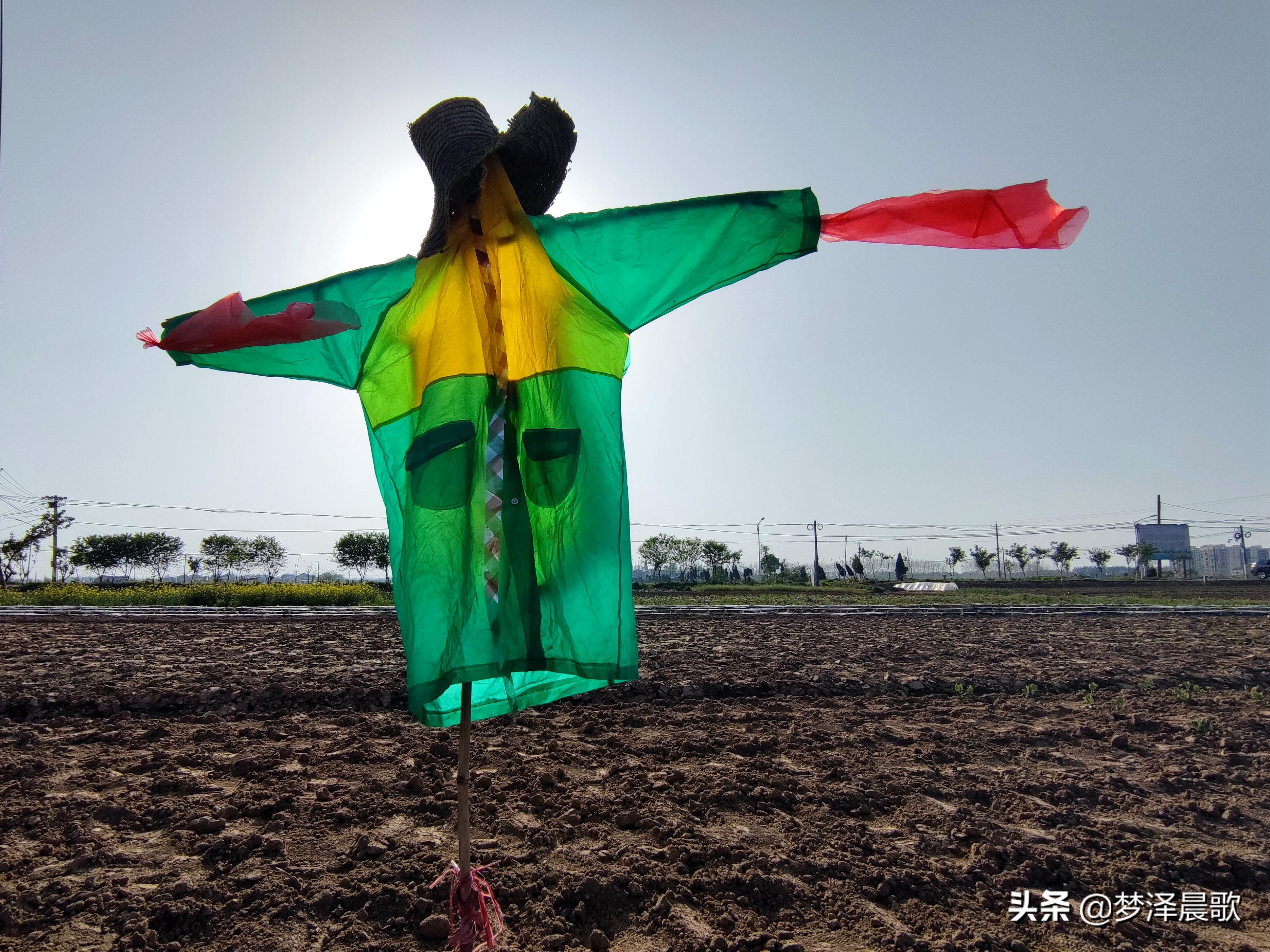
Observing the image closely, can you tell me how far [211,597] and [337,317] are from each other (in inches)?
771

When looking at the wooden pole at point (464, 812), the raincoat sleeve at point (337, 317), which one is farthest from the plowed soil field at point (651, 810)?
the raincoat sleeve at point (337, 317)

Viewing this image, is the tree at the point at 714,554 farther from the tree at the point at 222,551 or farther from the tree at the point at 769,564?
the tree at the point at 222,551

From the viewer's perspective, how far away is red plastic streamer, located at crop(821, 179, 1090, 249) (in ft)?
6.24

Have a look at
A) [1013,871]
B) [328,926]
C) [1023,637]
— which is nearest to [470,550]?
[328,926]

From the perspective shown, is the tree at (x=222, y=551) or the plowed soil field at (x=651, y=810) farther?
the tree at (x=222, y=551)

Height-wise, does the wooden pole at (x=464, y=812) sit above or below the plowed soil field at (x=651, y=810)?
above

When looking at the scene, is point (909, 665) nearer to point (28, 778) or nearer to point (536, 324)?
point (536, 324)

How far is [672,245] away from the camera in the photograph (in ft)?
6.36

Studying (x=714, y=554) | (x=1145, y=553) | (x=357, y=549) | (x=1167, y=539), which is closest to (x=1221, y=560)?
(x=1167, y=539)

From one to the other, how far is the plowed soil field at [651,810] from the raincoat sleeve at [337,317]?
167cm

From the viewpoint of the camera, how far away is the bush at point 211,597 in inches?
703

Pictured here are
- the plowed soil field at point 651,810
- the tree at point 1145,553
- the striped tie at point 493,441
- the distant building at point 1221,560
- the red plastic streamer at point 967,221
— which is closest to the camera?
the striped tie at point 493,441

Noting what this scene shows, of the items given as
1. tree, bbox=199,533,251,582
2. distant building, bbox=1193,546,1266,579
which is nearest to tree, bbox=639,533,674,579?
tree, bbox=199,533,251,582

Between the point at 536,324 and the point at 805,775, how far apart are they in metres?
2.49
